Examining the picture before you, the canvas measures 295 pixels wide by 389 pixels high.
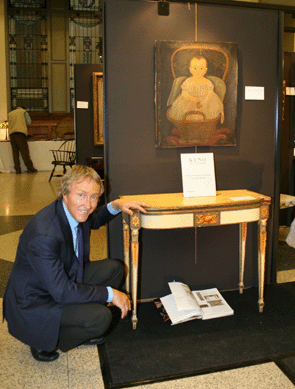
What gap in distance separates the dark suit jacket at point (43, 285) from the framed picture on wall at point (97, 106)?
3934 mm

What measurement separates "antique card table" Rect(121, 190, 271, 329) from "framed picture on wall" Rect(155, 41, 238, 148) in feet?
1.51

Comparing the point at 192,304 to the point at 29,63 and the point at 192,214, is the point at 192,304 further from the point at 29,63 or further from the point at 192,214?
the point at 29,63

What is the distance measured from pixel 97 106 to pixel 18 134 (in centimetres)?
453

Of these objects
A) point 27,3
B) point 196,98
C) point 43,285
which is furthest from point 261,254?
point 27,3

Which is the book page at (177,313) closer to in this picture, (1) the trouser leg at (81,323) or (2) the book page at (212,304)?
(2) the book page at (212,304)

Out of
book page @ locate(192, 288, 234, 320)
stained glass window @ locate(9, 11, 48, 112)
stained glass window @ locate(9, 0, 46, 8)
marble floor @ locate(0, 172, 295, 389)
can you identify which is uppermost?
stained glass window @ locate(9, 0, 46, 8)

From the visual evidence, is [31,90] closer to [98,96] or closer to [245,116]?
[98,96]

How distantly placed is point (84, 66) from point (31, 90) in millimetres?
7421

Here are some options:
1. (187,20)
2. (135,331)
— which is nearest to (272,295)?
(135,331)

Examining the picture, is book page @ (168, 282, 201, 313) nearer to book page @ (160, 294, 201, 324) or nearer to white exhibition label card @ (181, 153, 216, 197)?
book page @ (160, 294, 201, 324)

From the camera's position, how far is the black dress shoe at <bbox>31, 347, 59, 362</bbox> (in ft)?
6.92

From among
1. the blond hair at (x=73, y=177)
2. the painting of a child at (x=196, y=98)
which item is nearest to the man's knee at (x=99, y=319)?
the blond hair at (x=73, y=177)

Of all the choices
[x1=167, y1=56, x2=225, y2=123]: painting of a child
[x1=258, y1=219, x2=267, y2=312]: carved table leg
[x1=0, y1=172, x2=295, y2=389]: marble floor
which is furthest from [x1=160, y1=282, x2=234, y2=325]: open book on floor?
[x1=167, y1=56, x2=225, y2=123]: painting of a child

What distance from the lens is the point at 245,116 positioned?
115 inches
